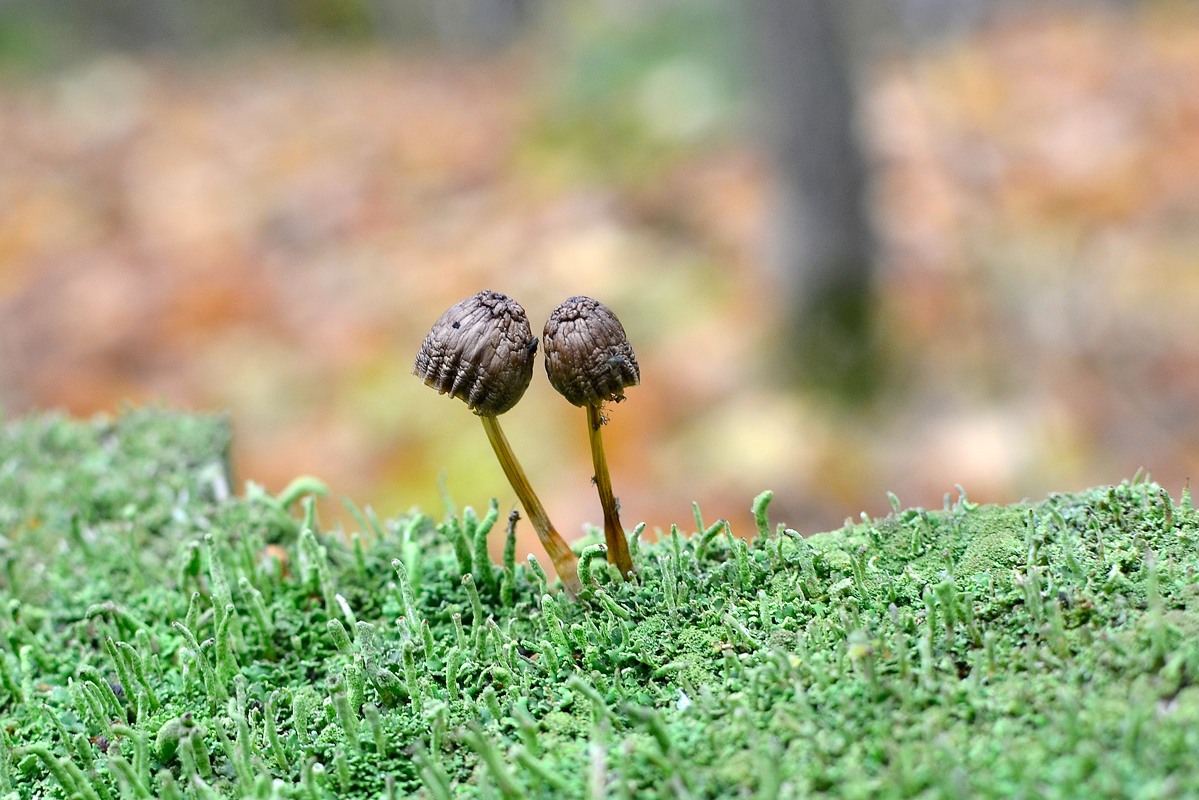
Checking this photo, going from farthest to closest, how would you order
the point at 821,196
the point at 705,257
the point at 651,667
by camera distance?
the point at 705,257 → the point at 821,196 → the point at 651,667

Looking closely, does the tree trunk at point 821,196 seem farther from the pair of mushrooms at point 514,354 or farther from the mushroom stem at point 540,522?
the pair of mushrooms at point 514,354

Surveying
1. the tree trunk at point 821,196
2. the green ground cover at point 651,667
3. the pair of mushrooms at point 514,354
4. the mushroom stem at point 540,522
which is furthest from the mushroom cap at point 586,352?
the tree trunk at point 821,196

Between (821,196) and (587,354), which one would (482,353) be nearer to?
(587,354)

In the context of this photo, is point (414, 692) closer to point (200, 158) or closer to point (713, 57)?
point (713, 57)

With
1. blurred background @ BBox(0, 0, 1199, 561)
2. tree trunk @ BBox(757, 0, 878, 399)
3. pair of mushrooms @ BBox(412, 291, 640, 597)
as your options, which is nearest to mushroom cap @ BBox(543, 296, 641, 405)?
pair of mushrooms @ BBox(412, 291, 640, 597)

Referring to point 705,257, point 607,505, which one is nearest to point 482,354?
point 607,505
